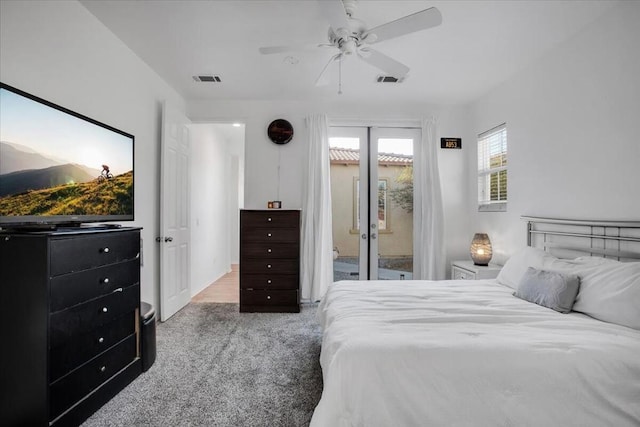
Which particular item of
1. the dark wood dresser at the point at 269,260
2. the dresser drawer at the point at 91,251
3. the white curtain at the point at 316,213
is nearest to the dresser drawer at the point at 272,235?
the dark wood dresser at the point at 269,260

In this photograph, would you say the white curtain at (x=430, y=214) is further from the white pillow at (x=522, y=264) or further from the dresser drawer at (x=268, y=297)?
the dresser drawer at (x=268, y=297)

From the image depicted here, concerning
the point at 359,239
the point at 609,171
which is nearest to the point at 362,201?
the point at 359,239

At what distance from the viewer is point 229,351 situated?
2.79 metres

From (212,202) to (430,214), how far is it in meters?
3.71

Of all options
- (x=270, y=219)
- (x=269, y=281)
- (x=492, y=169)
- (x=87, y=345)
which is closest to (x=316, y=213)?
(x=270, y=219)

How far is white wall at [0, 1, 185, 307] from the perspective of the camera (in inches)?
74.7

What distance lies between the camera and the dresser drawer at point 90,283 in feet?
5.46

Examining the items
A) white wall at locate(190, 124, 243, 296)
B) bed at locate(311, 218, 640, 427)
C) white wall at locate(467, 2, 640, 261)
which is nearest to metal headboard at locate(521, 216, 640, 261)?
white wall at locate(467, 2, 640, 261)

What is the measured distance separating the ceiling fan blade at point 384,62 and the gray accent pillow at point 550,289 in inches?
74.5

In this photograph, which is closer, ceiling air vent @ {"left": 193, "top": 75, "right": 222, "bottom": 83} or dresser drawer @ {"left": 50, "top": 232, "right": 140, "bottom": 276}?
dresser drawer @ {"left": 50, "top": 232, "right": 140, "bottom": 276}

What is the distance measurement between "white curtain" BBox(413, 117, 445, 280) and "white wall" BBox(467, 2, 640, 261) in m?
0.84

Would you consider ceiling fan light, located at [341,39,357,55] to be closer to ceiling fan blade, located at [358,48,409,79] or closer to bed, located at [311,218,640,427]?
ceiling fan blade, located at [358,48,409,79]

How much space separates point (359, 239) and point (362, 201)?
54 centimetres

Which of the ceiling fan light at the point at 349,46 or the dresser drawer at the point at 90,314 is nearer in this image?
the dresser drawer at the point at 90,314
